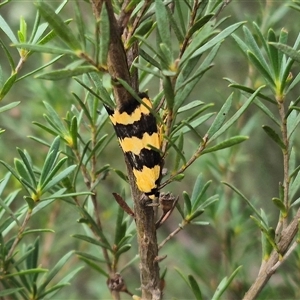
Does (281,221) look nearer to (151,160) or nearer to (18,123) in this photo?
(151,160)

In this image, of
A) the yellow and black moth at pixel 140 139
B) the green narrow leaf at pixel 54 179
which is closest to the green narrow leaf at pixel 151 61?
the yellow and black moth at pixel 140 139

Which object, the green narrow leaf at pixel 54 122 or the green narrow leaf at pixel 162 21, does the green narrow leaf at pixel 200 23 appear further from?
the green narrow leaf at pixel 54 122

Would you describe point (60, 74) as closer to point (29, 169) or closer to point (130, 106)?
point (130, 106)

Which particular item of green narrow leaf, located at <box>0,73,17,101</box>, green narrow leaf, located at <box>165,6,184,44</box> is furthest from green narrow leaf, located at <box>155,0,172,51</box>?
green narrow leaf, located at <box>0,73,17,101</box>

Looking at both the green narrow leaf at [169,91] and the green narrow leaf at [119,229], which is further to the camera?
the green narrow leaf at [119,229]

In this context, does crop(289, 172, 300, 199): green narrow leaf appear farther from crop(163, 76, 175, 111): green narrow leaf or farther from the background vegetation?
crop(163, 76, 175, 111): green narrow leaf

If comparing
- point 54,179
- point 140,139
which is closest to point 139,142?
point 140,139
